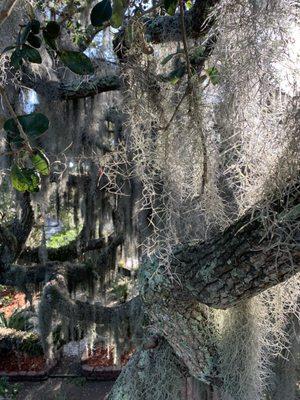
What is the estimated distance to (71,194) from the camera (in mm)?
3514

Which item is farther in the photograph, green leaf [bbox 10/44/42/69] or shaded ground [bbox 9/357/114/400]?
shaded ground [bbox 9/357/114/400]

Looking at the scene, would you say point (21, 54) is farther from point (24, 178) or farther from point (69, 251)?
point (69, 251)

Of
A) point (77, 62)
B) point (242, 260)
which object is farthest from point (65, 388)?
point (77, 62)

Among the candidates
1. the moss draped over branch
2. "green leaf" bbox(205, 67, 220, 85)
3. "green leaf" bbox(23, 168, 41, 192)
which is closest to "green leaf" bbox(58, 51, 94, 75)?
"green leaf" bbox(23, 168, 41, 192)

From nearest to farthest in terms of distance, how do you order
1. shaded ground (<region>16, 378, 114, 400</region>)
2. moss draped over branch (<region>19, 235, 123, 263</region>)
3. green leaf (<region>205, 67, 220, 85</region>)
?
green leaf (<region>205, 67, 220, 85</region>) → moss draped over branch (<region>19, 235, 123, 263</region>) → shaded ground (<region>16, 378, 114, 400</region>)

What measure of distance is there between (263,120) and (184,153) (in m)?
0.35

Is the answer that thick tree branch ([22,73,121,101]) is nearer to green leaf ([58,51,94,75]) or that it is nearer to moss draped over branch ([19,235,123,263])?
moss draped over branch ([19,235,123,263])

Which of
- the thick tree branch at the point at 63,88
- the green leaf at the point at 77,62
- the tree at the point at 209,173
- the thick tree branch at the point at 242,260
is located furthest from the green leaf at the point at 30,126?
the thick tree branch at the point at 63,88

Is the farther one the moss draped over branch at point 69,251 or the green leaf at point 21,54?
the moss draped over branch at point 69,251

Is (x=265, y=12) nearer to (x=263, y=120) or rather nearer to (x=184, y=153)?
(x=263, y=120)

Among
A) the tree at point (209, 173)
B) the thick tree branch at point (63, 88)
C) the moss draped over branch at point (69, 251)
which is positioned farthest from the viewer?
the moss draped over branch at point (69, 251)

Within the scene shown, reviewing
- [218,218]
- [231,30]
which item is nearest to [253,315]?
[218,218]

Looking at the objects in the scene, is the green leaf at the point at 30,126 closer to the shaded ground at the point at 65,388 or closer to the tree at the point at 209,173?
the tree at the point at 209,173

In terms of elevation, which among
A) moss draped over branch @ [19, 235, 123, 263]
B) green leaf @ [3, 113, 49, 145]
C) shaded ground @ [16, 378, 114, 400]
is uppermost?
moss draped over branch @ [19, 235, 123, 263]
